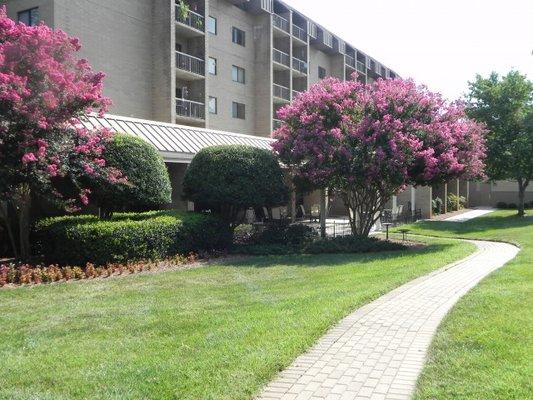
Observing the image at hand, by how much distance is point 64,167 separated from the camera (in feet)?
40.9

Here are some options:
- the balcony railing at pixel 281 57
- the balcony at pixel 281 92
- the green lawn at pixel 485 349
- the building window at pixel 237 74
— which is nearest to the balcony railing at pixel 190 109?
the building window at pixel 237 74

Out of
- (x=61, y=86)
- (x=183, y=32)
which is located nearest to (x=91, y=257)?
(x=61, y=86)

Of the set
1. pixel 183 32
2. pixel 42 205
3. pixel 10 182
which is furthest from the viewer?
pixel 183 32

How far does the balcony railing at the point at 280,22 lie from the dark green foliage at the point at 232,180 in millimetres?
24591

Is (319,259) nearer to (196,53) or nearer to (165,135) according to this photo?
(165,135)

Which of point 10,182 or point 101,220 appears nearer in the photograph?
point 10,182

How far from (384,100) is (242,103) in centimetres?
2078

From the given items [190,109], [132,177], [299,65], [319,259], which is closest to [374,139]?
[319,259]

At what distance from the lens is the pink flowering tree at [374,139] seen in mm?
16938

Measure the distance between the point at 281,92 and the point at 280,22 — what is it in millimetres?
5017

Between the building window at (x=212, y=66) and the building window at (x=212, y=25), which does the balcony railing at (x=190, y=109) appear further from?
the building window at (x=212, y=25)

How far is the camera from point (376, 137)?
1691 cm

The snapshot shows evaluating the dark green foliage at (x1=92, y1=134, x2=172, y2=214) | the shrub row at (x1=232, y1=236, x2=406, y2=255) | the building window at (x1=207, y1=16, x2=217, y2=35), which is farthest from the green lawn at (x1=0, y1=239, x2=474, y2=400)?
the building window at (x1=207, y1=16, x2=217, y2=35)

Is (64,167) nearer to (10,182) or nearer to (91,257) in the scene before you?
(10,182)
